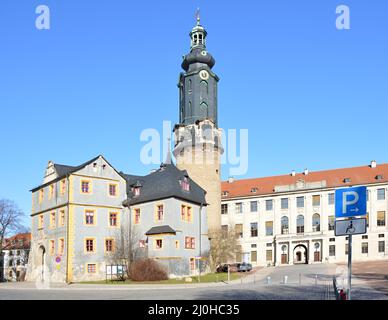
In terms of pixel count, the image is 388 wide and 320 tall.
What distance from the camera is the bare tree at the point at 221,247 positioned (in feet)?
175

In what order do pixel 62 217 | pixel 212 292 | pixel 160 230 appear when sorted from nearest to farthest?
pixel 212 292
pixel 160 230
pixel 62 217

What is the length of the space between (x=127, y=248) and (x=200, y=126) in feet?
76.1

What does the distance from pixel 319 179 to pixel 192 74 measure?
26.2 m

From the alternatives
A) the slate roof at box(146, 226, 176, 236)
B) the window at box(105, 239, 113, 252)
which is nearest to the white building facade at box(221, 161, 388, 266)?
the window at box(105, 239, 113, 252)

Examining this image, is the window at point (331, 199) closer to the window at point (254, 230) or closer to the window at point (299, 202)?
the window at point (299, 202)

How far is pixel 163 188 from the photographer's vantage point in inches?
1897

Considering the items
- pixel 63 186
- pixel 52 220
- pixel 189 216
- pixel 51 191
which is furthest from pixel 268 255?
pixel 63 186

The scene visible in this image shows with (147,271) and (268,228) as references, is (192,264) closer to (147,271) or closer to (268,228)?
(147,271)

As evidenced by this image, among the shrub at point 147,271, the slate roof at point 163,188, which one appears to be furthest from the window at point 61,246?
the shrub at point 147,271

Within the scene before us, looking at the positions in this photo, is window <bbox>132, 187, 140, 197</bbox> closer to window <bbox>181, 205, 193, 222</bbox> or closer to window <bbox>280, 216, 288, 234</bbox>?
window <bbox>181, 205, 193, 222</bbox>

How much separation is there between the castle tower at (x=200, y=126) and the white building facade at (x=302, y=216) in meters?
13.7

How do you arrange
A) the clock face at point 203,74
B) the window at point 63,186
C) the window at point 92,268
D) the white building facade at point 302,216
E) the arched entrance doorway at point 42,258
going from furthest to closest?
the white building facade at point 302,216, the clock face at point 203,74, the arched entrance doorway at point 42,258, the window at point 63,186, the window at point 92,268

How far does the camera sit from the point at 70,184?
46688 mm
